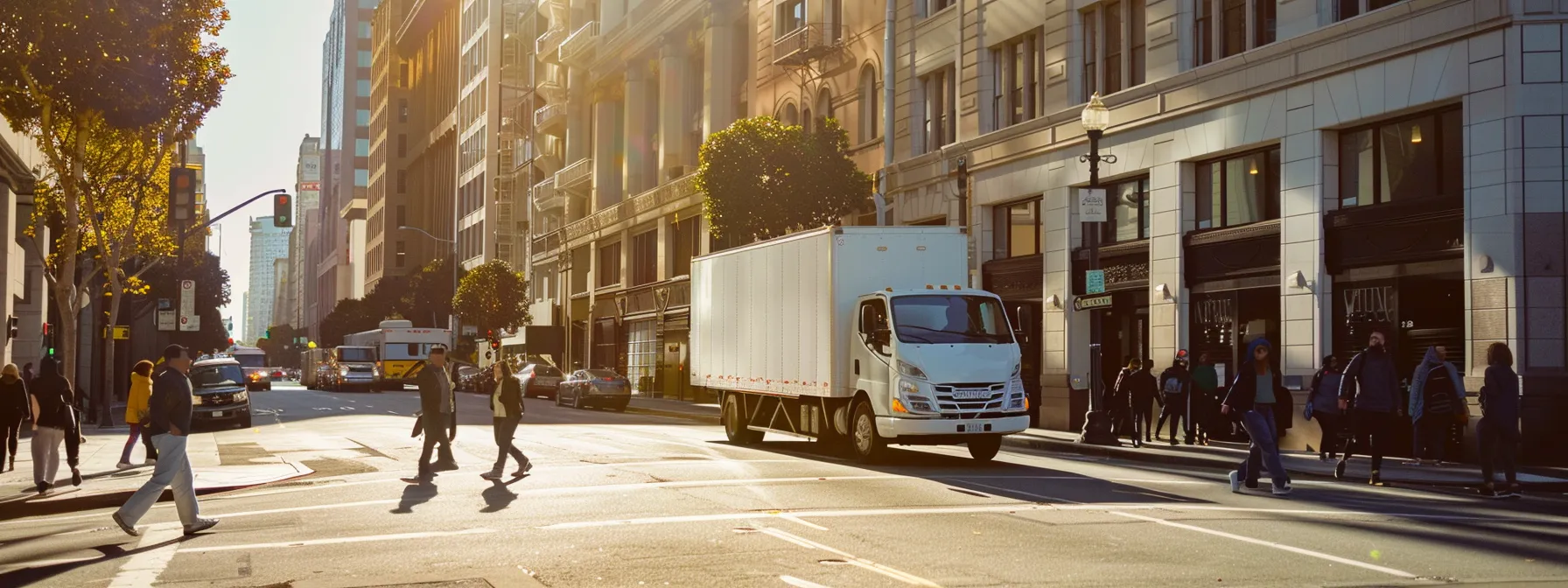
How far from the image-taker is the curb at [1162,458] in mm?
18703

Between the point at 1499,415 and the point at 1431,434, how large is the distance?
2.60 meters

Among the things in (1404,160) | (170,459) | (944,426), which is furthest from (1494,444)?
(170,459)

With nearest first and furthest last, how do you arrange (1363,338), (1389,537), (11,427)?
1. (1389,537)
2. (11,427)
3. (1363,338)

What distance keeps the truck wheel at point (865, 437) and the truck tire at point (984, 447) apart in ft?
4.32

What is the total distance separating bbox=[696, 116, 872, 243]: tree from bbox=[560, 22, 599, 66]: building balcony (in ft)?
94.1

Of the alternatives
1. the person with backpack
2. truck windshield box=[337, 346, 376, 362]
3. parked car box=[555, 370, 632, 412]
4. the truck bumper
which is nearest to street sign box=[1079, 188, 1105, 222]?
the truck bumper

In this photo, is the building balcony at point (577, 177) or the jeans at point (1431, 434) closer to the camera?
the jeans at point (1431, 434)

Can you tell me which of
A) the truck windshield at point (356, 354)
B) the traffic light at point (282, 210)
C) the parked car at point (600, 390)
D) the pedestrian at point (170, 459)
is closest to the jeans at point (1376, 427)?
the pedestrian at point (170, 459)

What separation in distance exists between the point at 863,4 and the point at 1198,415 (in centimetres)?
1954

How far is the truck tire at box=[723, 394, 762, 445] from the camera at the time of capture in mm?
27125

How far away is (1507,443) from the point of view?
17.6m

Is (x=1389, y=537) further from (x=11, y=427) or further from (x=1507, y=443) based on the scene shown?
(x=11, y=427)

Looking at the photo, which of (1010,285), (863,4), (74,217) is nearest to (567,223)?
(863,4)

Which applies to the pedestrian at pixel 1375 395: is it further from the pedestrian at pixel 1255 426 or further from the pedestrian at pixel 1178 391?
the pedestrian at pixel 1178 391
